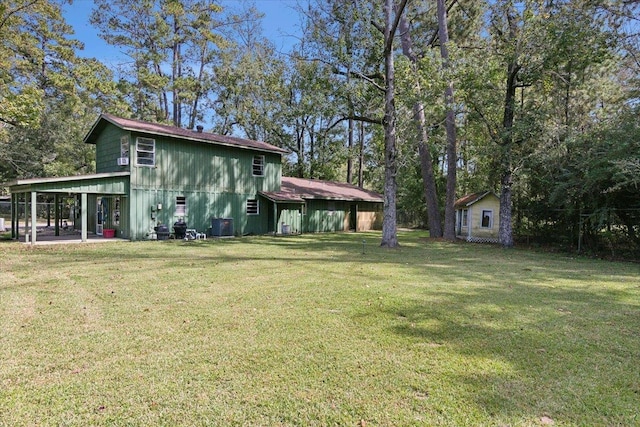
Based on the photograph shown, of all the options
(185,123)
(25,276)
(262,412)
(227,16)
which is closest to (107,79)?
(185,123)

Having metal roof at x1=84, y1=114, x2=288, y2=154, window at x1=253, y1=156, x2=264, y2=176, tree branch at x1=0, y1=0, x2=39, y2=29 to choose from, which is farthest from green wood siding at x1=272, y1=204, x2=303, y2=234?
tree branch at x1=0, y1=0, x2=39, y2=29

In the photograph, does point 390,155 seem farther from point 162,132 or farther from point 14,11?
point 14,11

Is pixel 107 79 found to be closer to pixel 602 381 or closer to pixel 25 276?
pixel 25 276

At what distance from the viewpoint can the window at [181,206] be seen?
17.5 metres

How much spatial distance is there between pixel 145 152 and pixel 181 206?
9.78 feet

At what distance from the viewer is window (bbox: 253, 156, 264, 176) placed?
2095 centimetres

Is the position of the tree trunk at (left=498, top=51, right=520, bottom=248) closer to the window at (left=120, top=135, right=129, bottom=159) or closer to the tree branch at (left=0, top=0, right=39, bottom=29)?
the window at (left=120, top=135, right=129, bottom=159)

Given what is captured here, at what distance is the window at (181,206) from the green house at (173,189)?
48 millimetres

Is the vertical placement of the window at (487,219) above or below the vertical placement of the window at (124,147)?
below

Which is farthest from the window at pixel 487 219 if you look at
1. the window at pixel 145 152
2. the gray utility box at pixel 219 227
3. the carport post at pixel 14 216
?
the carport post at pixel 14 216

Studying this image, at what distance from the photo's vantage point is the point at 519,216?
16.8m

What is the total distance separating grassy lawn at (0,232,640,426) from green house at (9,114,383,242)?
834 centimetres

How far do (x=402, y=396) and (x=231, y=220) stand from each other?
16.9 metres

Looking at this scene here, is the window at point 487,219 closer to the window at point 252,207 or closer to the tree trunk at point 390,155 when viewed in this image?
the tree trunk at point 390,155
